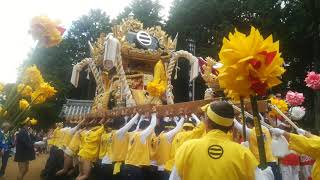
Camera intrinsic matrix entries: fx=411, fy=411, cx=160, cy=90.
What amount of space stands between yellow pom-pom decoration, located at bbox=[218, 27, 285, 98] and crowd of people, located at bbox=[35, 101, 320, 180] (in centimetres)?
24

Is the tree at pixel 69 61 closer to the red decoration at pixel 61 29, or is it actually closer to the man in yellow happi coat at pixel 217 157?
the red decoration at pixel 61 29

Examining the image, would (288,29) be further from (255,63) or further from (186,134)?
(255,63)

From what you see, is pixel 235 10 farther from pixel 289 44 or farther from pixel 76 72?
pixel 76 72

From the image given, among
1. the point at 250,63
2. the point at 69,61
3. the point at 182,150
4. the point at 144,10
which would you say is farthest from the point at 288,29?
the point at 69,61

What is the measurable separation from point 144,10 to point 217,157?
107 ft

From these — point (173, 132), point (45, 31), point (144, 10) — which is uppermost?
point (144, 10)

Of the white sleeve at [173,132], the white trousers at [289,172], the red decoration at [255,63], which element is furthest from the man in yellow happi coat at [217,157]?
the white trousers at [289,172]

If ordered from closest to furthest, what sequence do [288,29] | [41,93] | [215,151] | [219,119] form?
1. [215,151]
2. [219,119]
3. [41,93]
4. [288,29]

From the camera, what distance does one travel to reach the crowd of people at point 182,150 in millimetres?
3238

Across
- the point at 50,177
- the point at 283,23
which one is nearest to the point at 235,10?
the point at 283,23

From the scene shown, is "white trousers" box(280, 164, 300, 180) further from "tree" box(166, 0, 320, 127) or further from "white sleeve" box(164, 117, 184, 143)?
"tree" box(166, 0, 320, 127)

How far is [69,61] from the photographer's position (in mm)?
36156

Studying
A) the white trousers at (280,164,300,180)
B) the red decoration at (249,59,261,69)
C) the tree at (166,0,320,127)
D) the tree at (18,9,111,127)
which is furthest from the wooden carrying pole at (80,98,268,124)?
the tree at (18,9,111,127)

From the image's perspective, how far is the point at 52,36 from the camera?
12.4 ft
